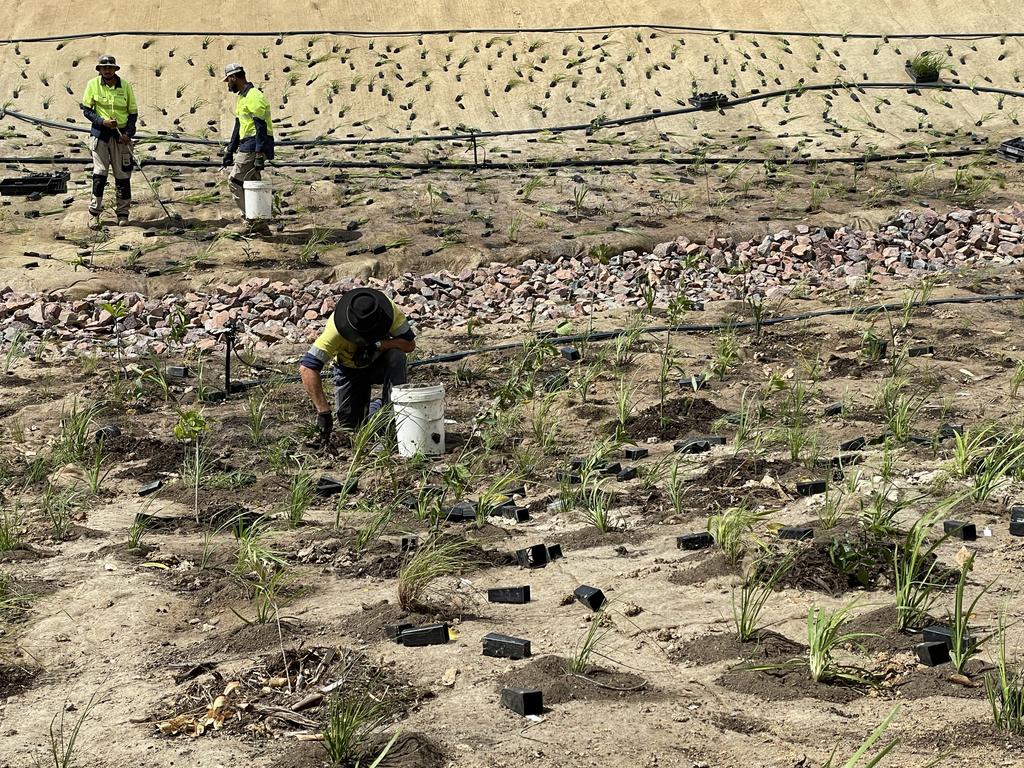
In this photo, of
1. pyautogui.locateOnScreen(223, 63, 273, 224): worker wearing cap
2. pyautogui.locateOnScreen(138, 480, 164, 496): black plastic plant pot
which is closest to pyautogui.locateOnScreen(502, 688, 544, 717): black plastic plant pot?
pyautogui.locateOnScreen(138, 480, 164, 496): black plastic plant pot

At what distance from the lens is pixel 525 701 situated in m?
3.62

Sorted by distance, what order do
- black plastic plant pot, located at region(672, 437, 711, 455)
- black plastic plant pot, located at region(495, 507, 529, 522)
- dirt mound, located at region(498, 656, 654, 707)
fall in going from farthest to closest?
black plastic plant pot, located at region(672, 437, 711, 455) → black plastic plant pot, located at region(495, 507, 529, 522) → dirt mound, located at region(498, 656, 654, 707)

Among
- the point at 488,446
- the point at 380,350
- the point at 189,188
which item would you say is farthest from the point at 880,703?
the point at 189,188

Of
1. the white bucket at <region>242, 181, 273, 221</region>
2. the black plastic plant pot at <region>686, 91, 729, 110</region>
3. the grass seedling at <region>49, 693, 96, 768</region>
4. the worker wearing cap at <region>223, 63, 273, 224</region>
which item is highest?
the black plastic plant pot at <region>686, 91, 729, 110</region>

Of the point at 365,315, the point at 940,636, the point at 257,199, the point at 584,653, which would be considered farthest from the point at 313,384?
the point at 257,199

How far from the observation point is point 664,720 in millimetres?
3611

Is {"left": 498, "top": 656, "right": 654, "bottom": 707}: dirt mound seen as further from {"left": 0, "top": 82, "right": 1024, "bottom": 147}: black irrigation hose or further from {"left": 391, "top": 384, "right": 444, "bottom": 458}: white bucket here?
{"left": 0, "top": 82, "right": 1024, "bottom": 147}: black irrigation hose

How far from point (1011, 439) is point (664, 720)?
258 centimetres

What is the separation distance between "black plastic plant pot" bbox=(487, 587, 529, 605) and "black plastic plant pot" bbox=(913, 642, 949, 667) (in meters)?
1.45

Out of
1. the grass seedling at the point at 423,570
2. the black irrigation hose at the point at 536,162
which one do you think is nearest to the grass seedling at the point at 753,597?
the grass seedling at the point at 423,570

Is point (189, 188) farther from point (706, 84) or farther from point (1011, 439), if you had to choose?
point (1011, 439)

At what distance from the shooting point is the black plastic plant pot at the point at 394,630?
165 inches

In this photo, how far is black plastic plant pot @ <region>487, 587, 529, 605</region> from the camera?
15.0 ft

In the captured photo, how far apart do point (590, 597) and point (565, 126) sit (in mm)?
11072
